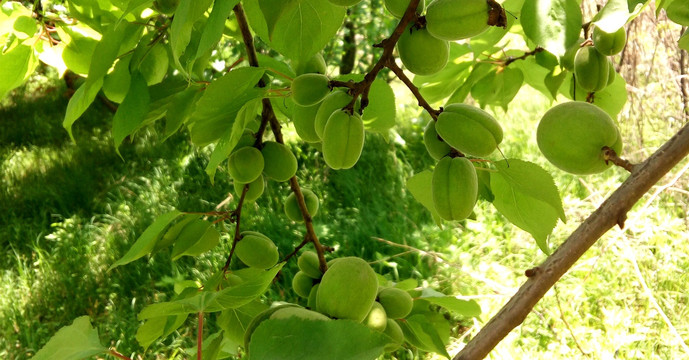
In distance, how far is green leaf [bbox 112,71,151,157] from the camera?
80cm

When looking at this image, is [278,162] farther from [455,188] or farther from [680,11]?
[680,11]

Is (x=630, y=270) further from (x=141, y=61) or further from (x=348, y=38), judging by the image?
(x=348, y=38)

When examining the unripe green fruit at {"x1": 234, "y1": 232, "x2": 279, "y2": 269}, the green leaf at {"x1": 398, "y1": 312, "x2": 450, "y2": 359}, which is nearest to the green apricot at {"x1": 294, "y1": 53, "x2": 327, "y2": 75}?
the unripe green fruit at {"x1": 234, "y1": 232, "x2": 279, "y2": 269}

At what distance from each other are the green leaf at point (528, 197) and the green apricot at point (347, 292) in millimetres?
197

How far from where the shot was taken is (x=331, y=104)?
2.13 ft

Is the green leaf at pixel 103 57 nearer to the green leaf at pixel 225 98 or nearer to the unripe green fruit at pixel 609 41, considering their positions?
the green leaf at pixel 225 98

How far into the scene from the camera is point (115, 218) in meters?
3.25

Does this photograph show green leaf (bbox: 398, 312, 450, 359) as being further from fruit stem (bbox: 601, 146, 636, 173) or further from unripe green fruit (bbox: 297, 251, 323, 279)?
fruit stem (bbox: 601, 146, 636, 173)

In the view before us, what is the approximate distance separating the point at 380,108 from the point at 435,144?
0.18 metres

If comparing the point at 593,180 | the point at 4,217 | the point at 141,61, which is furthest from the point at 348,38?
the point at 141,61

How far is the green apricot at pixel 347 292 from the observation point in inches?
24.5

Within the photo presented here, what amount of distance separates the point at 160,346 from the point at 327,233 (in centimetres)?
84

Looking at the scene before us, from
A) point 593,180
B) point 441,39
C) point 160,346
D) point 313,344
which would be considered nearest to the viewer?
point 313,344

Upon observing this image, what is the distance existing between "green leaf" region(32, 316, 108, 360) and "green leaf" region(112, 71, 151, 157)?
250mm
